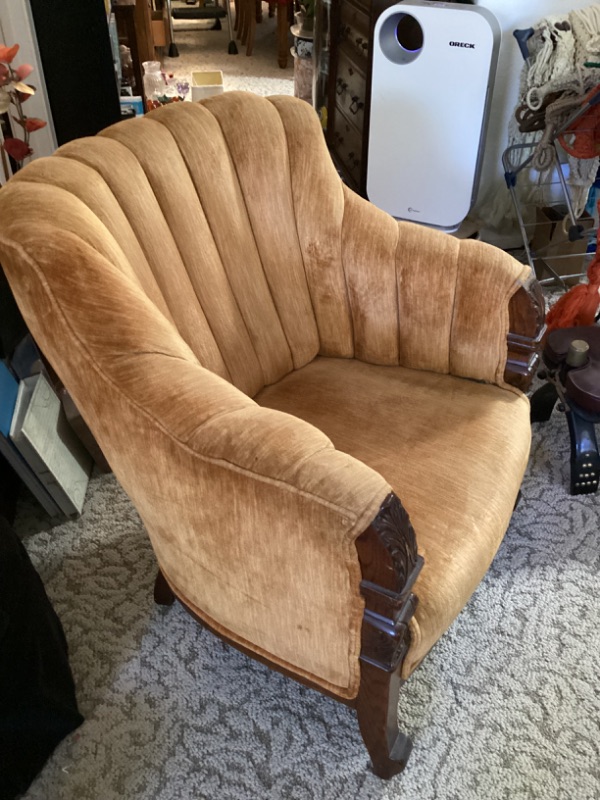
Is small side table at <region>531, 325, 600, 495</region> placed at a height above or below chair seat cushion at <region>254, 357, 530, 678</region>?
below

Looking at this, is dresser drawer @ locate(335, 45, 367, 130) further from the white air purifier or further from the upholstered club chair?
the upholstered club chair

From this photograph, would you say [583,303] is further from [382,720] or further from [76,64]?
[76,64]

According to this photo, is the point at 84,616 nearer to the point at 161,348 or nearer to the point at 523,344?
the point at 161,348

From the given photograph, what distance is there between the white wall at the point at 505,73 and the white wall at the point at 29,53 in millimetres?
1455

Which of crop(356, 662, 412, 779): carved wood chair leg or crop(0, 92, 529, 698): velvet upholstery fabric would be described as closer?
crop(0, 92, 529, 698): velvet upholstery fabric

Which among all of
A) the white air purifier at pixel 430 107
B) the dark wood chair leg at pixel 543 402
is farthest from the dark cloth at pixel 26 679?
the white air purifier at pixel 430 107

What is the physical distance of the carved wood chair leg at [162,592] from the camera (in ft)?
4.40

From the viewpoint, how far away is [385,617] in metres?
0.84

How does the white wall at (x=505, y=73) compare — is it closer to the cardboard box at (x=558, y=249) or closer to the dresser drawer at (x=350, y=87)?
the cardboard box at (x=558, y=249)

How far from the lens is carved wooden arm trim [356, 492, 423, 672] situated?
77 centimetres

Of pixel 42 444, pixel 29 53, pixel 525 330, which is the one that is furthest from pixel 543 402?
pixel 29 53

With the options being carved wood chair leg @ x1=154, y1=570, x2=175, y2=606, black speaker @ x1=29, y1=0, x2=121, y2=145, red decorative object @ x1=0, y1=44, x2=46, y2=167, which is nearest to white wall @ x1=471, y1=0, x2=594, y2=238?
black speaker @ x1=29, y1=0, x2=121, y2=145

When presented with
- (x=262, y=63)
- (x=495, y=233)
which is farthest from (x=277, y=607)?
(x=262, y=63)

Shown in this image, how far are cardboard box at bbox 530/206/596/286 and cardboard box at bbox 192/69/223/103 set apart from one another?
4.14 ft
